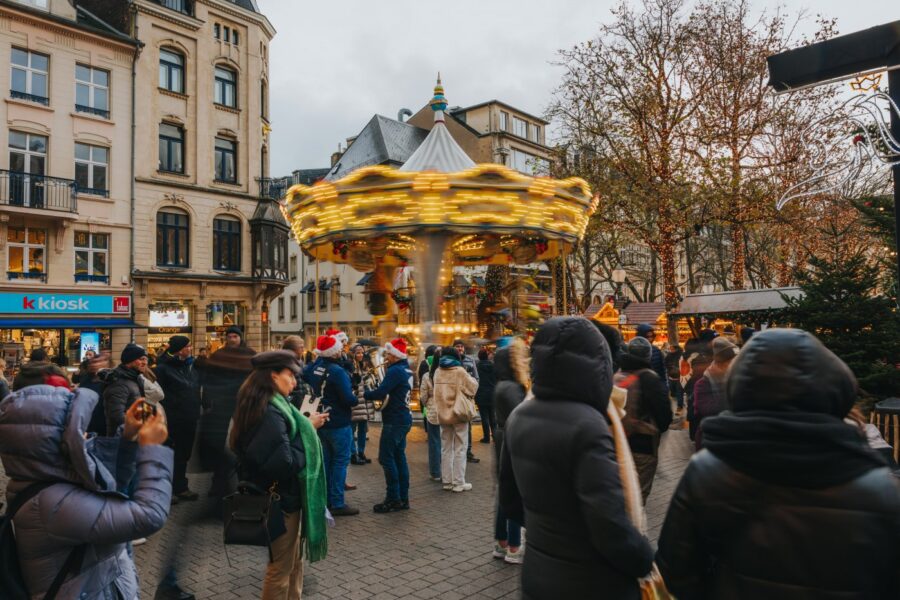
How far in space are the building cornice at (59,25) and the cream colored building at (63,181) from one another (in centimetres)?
3

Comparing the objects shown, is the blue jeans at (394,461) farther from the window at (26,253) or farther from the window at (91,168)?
the window at (91,168)

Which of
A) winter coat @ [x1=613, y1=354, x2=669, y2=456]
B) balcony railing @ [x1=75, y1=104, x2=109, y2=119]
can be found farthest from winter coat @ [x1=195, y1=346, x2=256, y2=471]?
balcony railing @ [x1=75, y1=104, x2=109, y2=119]

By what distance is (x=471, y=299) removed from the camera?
A: 15.9 m

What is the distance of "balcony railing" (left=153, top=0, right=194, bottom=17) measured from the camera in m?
26.5

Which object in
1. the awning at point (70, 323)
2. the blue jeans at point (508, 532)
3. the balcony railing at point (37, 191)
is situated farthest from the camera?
the balcony railing at point (37, 191)

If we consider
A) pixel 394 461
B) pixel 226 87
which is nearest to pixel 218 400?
pixel 394 461

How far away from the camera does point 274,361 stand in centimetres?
396

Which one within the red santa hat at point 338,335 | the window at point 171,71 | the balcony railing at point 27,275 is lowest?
the red santa hat at point 338,335

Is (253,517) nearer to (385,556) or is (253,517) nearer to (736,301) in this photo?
(385,556)

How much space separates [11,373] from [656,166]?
20847 mm

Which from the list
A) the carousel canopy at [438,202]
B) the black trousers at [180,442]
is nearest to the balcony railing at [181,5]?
the carousel canopy at [438,202]

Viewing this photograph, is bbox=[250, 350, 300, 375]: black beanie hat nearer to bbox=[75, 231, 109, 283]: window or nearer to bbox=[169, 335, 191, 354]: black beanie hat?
bbox=[169, 335, 191, 354]: black beanie hat

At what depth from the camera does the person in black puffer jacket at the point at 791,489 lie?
67.9 inches

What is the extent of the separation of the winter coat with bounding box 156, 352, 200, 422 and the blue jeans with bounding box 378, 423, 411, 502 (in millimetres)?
2430
